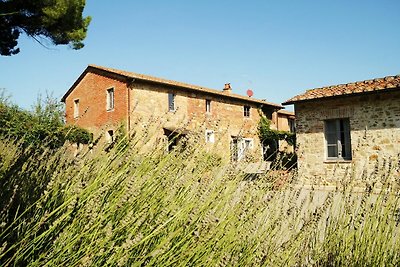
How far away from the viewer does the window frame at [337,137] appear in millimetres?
12773

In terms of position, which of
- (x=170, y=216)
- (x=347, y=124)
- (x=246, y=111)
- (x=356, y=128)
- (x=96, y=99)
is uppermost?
(x=96, y=99)

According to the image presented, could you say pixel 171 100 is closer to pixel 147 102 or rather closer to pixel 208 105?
pixel 147 102

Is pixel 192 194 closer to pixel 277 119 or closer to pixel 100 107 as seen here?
pixel 100 107

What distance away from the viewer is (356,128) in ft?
40.8

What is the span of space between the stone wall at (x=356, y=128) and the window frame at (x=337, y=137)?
20 cm

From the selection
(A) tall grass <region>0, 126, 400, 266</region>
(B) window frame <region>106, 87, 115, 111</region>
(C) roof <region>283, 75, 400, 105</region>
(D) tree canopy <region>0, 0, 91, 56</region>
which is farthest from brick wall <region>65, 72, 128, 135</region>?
(A) tall grass <region>0, 126, 400, 266</region>

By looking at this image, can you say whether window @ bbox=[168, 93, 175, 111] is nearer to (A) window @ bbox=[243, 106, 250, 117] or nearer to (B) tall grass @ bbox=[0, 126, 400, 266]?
(A) window @ bbox=[243, 106, 250, 117]

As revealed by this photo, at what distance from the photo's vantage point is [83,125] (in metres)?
22.9

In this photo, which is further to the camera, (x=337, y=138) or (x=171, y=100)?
(x=171, y=100)

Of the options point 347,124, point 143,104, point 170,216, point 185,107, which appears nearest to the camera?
point 170,216

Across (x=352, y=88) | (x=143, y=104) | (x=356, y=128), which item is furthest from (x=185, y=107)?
(x=356, y=128)

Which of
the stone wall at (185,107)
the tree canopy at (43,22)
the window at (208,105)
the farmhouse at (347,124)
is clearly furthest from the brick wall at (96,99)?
the farmhouse at (347,124)

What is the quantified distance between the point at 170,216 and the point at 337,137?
40.6 ft

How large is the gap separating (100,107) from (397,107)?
16.7m
